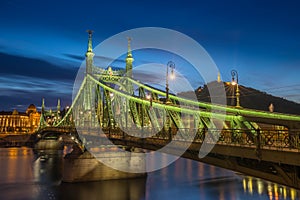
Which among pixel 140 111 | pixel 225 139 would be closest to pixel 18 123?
pixel 140 111

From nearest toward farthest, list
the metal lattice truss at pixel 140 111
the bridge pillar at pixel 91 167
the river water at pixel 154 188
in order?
1. the metal lattice truss at pixel 140 111
2. the river water at pixel 154 188
3. the bridge pillar at pixel 91 167

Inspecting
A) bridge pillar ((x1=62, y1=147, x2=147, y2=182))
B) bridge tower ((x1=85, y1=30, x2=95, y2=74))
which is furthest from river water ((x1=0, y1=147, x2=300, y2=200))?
bridge tower ((x1=85, y1=30, x2=95, y2=74))

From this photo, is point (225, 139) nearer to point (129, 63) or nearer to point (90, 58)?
point (129, 63)

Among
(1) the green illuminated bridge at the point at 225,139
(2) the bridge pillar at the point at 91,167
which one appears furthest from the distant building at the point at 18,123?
(2) the bridge pillar at the point at 91,167

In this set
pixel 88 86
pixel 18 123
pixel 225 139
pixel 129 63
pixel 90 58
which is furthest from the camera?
pixel 18 123

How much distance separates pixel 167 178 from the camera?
38.0 m

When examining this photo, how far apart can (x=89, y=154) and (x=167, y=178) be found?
32.4 feet

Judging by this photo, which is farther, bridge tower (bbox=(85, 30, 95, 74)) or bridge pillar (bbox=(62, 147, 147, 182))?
bridge tower (bbox=(85, 30, 95, 74))

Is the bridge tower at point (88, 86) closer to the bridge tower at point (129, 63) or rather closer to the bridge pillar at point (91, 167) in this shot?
the bridge tower at point (129, 63)

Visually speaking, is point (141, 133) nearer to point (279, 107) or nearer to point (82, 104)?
point (82, 104)

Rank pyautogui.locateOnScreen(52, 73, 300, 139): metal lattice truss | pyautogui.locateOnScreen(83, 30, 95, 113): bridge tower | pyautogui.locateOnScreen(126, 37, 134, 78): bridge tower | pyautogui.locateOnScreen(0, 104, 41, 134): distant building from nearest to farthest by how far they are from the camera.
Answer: pyautogui.locateOnScreen(52, 73, 300, 139): metal lattice truss → pyautogui.locateOnScreen(126, 37, 134, 78): bridge tower → pyautogui.locateOnScreen(83, 30, 95, 113): bridge tower → pyautogui.locateOnScreen(0, 104, 41, 134): distant building

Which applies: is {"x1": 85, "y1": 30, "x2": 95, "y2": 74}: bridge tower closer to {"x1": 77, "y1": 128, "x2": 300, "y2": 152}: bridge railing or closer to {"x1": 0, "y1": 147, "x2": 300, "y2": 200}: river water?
{"x1": 0, "y1": 147, "x2": 300, "y2": 200}: river water

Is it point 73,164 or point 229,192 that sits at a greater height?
point 73,164

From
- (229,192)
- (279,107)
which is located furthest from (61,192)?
(279,107)
